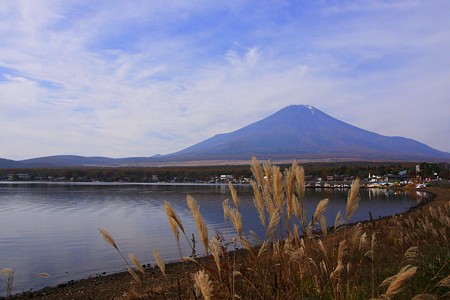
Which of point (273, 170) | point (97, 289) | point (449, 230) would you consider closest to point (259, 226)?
point (97, 289)

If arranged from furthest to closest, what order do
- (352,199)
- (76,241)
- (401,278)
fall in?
(76,241) → (352,199) → (401,278)

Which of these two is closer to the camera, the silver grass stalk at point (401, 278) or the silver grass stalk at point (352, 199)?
the silver grass stalk at point (401, 278)

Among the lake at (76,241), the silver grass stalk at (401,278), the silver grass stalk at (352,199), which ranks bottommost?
the lake at (76,241)

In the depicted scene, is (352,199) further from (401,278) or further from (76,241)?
(76,241)

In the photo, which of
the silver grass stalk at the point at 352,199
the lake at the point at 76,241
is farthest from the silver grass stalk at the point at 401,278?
the lake at the point at 76,241

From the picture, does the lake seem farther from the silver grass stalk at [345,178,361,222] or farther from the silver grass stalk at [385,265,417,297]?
the silver grass stalk at [385,265,417,297]

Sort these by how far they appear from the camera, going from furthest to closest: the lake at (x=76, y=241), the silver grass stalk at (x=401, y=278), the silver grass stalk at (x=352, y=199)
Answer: the lake at (x=76, y=241), the silver grass stalk at (x=352, y=199), the silver grass stalk at (x=401, y=278)

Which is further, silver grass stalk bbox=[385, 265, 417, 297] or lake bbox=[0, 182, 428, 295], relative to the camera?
lake bbox=[0, 182, 428, 295]

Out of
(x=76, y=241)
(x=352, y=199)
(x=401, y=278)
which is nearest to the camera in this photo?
(x=401, y=278)

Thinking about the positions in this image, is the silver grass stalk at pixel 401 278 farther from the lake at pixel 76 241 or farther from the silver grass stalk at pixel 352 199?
the lake at pixel 76 241

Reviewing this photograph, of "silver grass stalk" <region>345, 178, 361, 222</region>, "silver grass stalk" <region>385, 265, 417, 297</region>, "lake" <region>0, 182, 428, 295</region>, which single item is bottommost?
"lake" <region>0, 182, 428, 295</region>

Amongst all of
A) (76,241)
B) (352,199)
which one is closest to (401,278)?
(352,199)

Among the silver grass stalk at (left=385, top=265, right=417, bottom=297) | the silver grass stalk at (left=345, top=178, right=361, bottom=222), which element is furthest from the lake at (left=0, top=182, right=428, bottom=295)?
the silver grass stalk at (left=385, top=265, right=417, bottom=297)

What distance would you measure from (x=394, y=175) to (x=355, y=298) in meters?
122
